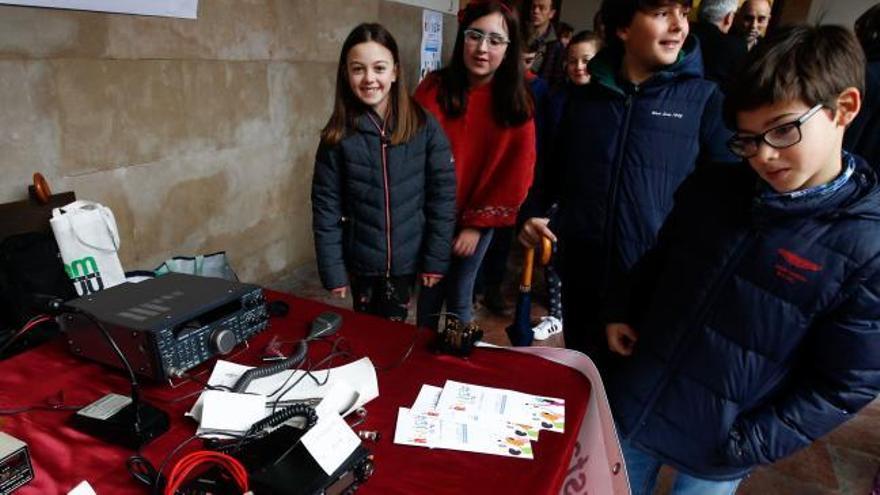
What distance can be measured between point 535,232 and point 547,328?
1.21 metres

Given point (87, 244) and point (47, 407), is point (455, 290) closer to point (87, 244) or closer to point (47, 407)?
point (87, 244)

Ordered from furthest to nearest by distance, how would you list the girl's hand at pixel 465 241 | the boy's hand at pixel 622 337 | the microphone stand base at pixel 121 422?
1. the girl's hand at pixel 465 241
2. the boy's hand at pixel 622 337
3. the microphone stand base at pixel 121 422

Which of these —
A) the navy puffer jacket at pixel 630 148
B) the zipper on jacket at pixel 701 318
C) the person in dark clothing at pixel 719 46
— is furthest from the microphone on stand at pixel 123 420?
the person in dark clothing at pixel 719 46

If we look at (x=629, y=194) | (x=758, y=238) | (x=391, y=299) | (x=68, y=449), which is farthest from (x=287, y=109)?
(x=758, y=238)

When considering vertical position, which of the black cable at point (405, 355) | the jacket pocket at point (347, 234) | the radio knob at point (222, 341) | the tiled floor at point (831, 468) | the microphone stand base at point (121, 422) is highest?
the jacket pocket at point (347, 234)

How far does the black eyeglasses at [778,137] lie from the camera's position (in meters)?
0.88

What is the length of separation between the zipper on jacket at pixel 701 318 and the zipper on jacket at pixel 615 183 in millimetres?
519

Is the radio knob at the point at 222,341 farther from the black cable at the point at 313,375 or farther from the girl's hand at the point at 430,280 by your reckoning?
the girl's hand at the point at 430,280

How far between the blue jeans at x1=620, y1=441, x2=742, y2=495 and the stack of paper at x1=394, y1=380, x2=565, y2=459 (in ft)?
1.17

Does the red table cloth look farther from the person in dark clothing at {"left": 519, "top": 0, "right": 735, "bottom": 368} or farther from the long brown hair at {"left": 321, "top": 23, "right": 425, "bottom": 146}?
the long brown hair at {"left": 321, "top": 23, "right": 425, "bottom": 146}

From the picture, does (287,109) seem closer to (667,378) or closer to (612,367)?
(612,367)

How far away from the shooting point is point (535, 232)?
1.79 m

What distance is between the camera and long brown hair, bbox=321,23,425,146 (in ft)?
5.59

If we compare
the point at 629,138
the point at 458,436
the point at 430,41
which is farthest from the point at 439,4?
the point at 458,436
